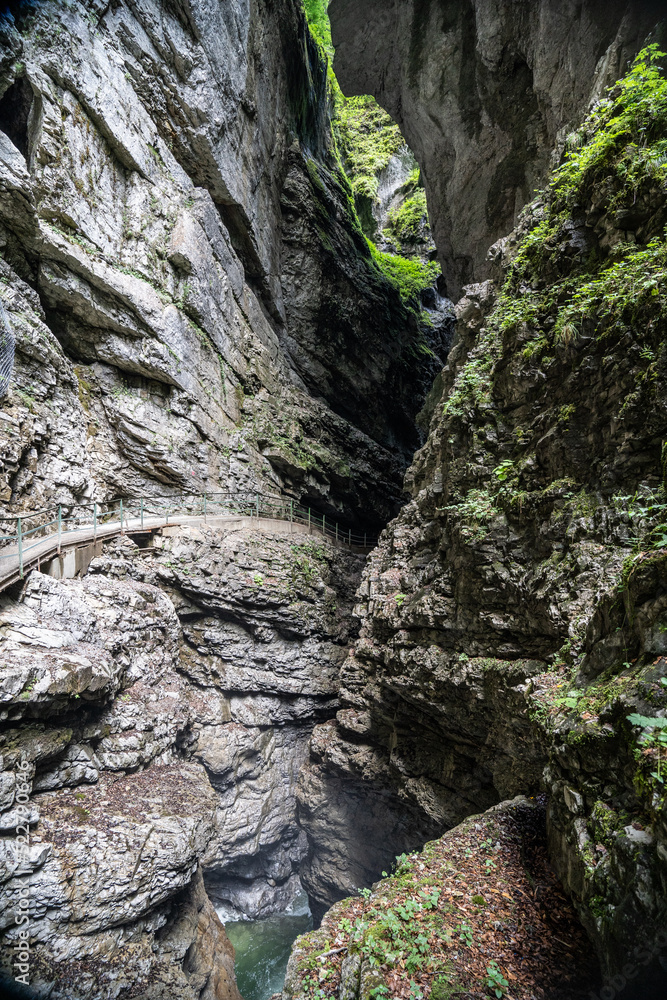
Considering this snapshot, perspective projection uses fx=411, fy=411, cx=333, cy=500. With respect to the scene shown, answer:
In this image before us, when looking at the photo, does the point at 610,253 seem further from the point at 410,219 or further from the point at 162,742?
the point at 410,219

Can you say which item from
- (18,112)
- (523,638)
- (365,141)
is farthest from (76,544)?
(365,141)

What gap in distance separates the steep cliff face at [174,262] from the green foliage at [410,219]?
8480 millimetres

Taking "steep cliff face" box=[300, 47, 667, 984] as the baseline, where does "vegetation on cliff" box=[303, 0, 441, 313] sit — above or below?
above

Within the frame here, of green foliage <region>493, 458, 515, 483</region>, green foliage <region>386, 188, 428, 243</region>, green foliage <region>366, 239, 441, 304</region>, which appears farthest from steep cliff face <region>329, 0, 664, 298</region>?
green foliage <region>386, 188, 428, 243</region>

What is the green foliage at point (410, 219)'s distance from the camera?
28719mm

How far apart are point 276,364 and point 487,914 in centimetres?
1826

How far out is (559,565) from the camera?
18.3 ft

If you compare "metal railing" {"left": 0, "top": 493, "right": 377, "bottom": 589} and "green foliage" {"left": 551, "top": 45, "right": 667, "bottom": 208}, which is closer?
"green foliage" {"left": 551, "top": 45, "right": 667, "bottom": 208}

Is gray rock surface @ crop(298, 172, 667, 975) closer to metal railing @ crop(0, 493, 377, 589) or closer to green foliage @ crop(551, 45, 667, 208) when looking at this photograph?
green foliage @ crop(551, 45, 667, 208)

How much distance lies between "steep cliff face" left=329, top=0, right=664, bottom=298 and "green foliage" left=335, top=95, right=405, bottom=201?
876 centimetres

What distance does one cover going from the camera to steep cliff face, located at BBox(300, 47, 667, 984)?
304 cm

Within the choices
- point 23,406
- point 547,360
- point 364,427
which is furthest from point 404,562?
point 364,427

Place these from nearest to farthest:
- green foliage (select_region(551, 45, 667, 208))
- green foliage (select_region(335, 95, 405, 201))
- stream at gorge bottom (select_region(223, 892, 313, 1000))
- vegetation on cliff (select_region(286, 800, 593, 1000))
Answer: vegetation on cliff (select_region(286, 800, 593, 1000)) → green foliage (select_region(551, 45, 667, 208)) → stream at gorge bottom (select_region(223, 892, 313, 1000)) → green foliage (select_region(335, 95, 405, 201))

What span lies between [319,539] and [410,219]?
25.4m
